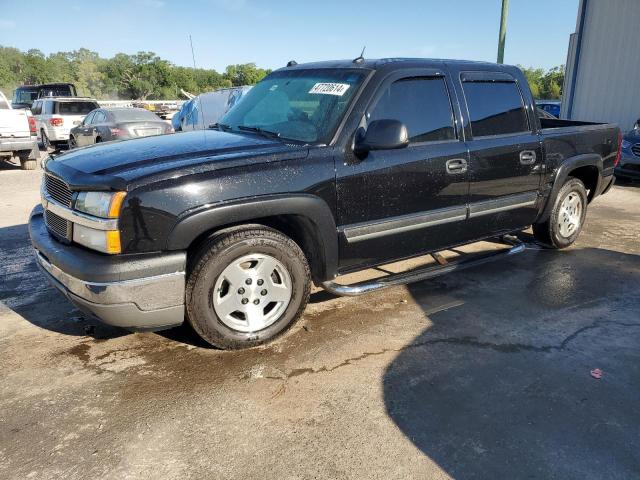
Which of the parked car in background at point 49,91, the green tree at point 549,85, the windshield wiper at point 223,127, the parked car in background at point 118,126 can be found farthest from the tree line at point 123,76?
the windshield wiper at point 223,127

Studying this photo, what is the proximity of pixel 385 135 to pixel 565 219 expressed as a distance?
117 inches

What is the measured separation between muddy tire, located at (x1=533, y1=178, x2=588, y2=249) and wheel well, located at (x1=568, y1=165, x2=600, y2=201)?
14 centimetres

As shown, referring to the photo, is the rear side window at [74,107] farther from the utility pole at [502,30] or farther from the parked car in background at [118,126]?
the utility pole at [502,30]

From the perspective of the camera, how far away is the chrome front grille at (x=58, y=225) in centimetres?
305

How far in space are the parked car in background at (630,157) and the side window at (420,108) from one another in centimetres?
731

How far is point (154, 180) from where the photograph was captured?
2.78m

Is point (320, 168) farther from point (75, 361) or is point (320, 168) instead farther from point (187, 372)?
point (75, 361)

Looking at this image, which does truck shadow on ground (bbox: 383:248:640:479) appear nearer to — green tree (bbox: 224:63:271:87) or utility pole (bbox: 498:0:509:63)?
utility pole (bbox: 498:0:509:63)

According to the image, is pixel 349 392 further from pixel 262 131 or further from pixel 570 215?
pixel 570 215

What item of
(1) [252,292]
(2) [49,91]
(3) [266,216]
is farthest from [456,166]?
(2) [49,91]

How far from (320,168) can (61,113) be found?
15028 millimetres

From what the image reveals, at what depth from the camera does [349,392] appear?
280cm

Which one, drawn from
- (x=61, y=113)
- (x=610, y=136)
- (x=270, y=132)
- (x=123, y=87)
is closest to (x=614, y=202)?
(x=610, y=136)

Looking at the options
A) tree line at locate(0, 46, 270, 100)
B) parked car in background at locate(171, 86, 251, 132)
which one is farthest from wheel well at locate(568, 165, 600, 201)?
tree line at locate(0, 46, 270, 100)
